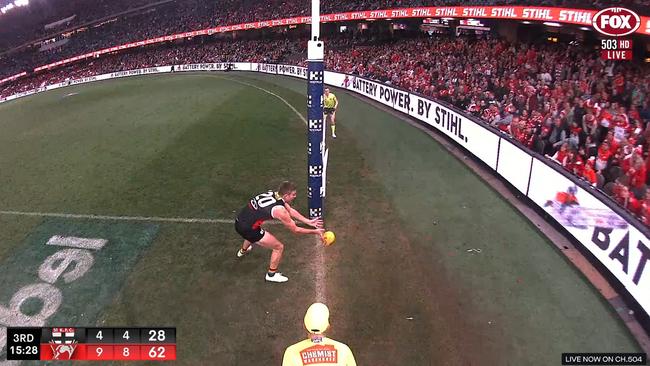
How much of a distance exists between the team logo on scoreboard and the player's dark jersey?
123 inches

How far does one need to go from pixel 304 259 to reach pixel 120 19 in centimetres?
7948

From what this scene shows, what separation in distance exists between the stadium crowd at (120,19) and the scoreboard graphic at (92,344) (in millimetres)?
37205

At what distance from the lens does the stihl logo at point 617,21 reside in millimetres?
14305

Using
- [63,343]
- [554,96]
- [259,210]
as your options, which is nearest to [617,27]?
[554,96]

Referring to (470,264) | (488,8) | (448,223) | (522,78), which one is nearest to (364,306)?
(470,264)

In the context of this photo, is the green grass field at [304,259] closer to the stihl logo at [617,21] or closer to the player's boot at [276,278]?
the player's boot at [276,278]

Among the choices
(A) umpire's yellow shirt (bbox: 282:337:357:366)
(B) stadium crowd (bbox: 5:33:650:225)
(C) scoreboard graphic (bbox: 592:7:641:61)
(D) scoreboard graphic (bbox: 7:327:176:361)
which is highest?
(C) scoreboard graphic (bbox: 592:7:641:61)

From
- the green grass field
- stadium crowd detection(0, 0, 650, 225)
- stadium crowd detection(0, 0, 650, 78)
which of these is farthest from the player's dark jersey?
stadium crowd detection(0, 0, 650, 78)

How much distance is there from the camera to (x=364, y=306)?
24.1 feet

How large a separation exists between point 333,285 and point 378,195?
4369mm

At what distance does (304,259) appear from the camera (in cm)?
884

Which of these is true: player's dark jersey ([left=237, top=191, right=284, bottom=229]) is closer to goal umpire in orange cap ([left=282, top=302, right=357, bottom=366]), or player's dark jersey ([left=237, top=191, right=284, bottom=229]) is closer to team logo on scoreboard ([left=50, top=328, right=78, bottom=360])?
team logo on scoreboard ([left=50, top=328, right=78, bottom=360])

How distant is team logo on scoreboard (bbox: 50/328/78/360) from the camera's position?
257 inches

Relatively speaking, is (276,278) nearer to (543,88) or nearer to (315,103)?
(315,103)
